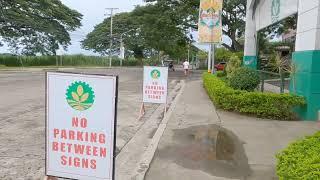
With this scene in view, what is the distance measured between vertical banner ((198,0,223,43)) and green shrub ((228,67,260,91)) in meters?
8.51

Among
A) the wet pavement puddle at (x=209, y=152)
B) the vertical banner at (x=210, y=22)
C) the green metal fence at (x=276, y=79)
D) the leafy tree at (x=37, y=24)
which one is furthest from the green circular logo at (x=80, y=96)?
the leafy tree at (x=37, y=24)

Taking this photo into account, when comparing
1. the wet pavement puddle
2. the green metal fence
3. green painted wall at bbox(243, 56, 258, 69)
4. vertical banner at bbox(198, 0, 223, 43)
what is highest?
vertical banner at bbox(198, 0, 223, 43)

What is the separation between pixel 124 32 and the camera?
83750 millimetres

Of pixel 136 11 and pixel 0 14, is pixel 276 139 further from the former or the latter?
pixel 0 14

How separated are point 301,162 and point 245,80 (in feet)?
31.5

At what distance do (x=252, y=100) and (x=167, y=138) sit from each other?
12.4 feet

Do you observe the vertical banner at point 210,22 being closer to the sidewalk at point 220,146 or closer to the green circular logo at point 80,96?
the sidewalk at point 220,146

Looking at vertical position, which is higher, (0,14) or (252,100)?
(0,14)

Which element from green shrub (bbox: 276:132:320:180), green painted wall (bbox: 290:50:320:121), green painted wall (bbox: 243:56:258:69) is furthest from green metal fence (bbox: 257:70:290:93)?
green shrub (bbox: 276:132:320:180)

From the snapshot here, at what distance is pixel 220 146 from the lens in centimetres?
733

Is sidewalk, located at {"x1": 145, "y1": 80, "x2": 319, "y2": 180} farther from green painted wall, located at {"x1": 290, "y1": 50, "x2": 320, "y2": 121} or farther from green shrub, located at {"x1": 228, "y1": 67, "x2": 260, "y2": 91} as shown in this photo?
green shrub, located at {"x1": 228, "y1": 67, "x2": 260, "y2": 91}

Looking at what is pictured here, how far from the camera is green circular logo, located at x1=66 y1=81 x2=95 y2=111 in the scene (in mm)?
3830

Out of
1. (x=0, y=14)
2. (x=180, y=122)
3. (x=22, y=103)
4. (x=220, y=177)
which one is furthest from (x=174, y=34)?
(x=220, y=177)

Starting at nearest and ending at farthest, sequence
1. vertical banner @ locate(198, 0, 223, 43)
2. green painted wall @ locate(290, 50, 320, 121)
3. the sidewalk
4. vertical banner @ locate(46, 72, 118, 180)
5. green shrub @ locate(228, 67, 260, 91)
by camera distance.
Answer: vertical banner @ locate(46, 72, 118, 180), the sidewalk, green painted wall @ locate(290, 50, 320, 121), green shrub @ locate(228, 67, 260, 91), vertical banner @ locate(198, 0, 223, 43)
